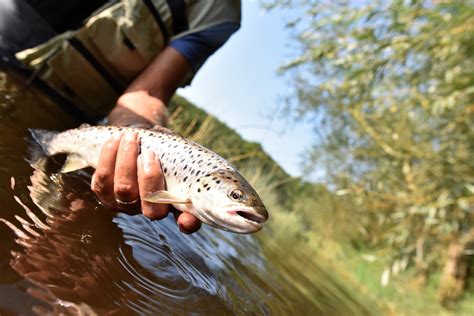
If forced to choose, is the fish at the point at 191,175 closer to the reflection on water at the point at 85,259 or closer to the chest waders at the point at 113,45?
the reflection on water at the point at 85,259

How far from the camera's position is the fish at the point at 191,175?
1.79 meters

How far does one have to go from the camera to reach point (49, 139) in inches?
105

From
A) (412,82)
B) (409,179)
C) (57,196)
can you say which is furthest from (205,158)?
(409,179)

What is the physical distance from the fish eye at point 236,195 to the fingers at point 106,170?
0.60m

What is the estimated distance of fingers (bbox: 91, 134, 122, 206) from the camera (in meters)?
2.03

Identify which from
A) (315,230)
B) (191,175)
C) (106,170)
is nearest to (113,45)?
(106,170)

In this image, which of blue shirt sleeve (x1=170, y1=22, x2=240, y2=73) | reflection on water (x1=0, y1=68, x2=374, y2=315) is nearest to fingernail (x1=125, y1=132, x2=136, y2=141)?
reflection on water (x1=0, y1=68, x2=374, y2=315)

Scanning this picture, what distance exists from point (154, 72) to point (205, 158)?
52.3 inches

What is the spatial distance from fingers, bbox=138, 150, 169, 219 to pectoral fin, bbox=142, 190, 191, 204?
0.06 metres

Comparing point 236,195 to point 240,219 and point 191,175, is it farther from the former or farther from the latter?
point 191,175

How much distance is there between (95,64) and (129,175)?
1.73 m

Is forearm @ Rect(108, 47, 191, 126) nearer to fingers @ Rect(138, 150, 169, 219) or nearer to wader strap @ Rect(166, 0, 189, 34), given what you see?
wader strap @ Rect(166, 0, 189, 34)

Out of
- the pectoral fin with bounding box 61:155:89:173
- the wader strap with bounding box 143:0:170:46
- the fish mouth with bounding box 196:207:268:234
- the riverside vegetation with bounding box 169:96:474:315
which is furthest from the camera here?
the riverside vegetation with bounding box 169:96:474:315

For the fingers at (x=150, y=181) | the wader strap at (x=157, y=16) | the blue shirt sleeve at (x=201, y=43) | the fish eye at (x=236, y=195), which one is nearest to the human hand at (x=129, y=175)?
the fingers at (x=150, y=181)
